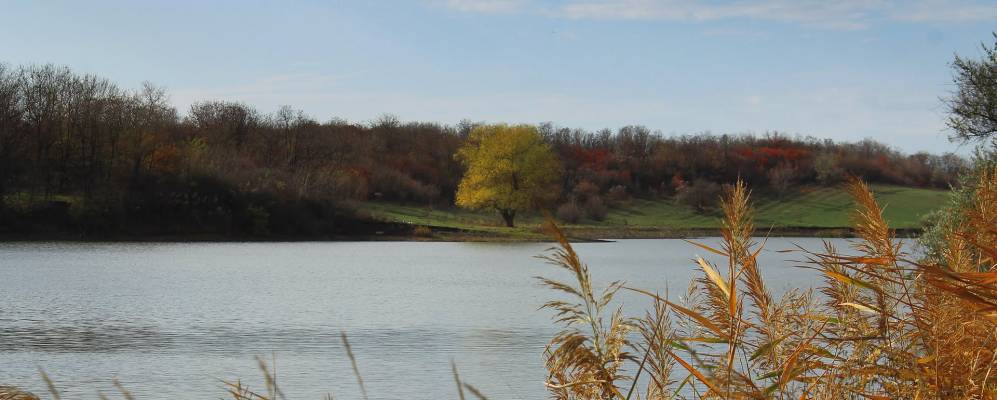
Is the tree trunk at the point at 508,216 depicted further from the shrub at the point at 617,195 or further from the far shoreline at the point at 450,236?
the shrub at the point at 617,195

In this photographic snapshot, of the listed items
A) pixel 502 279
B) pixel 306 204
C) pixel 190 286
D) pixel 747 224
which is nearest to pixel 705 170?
pixel 306 204

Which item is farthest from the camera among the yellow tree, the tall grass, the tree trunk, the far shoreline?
the tree trunk

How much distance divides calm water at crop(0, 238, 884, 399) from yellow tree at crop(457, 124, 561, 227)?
30.7 m

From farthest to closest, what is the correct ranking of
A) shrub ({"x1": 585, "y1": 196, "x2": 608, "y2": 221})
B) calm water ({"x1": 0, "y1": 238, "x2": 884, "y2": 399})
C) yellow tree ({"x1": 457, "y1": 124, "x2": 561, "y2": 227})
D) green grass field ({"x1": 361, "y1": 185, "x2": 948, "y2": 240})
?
shrub ({"x1": 585, "y1": 196, "x2": 608, "y2": 221})
green grass field ({"x1": 361, "y1": 185, "x2": 948, "y2": 240})
yellow tree ({"x1": 457, "y1": 124, "x2": 561, "y2": 227})
calm water ({"x1": 0, "y1": 238, "x2": 884, "y2": 399})

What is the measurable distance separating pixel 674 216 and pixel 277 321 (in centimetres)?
7732

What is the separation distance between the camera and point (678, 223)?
9219 cm

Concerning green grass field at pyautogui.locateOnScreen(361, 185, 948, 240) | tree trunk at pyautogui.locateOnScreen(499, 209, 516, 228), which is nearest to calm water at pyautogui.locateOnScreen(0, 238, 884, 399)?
green grass field at pyautogui.locateOnScreen(361, 185, 948, 240)

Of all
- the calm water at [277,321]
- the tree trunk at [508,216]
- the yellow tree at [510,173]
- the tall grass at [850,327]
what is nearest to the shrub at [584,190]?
the tree trunk at [508,216]

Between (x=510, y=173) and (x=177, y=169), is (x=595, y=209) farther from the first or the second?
(x=177, y=169)

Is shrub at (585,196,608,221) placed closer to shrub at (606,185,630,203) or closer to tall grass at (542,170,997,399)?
shrub at (606,185,630,203)

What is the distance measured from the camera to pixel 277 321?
22750mm

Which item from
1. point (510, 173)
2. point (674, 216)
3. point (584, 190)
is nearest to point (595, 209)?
point (584, 190)

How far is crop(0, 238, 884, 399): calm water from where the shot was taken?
15344 millimetres

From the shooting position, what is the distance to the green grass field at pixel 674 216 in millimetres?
77312
